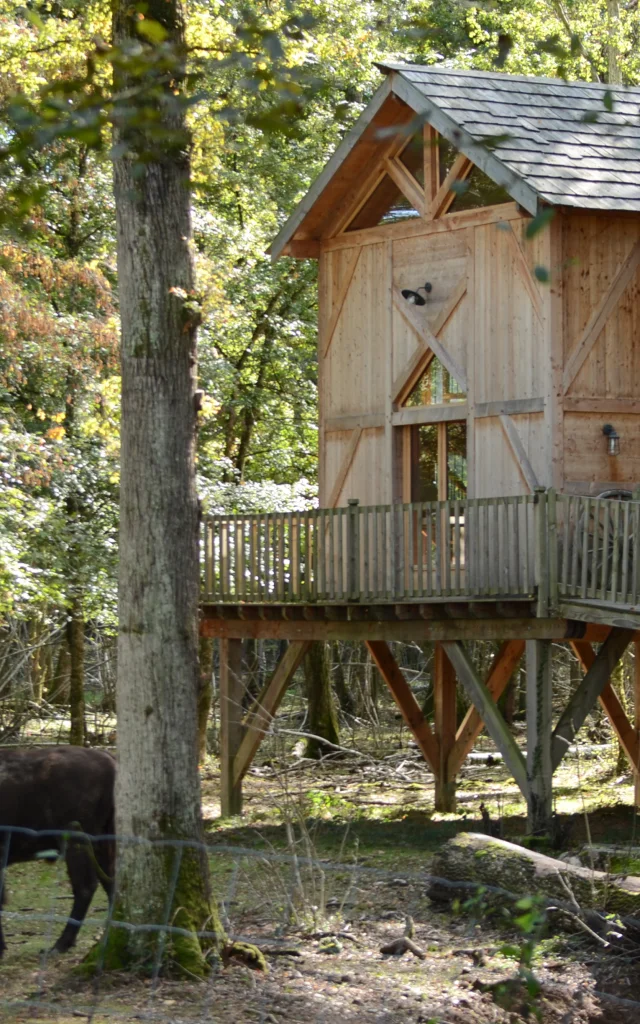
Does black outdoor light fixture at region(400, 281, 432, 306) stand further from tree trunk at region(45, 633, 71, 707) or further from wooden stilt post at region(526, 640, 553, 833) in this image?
tree trunk at region(45, 633, 71, 707)

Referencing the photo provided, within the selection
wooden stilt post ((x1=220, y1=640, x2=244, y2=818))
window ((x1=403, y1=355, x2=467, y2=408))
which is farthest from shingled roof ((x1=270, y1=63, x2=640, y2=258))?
wooden stilt post ((x1=220, y1=640, x2=244, y2=818))

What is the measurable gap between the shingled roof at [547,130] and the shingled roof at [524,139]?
0.01 metres

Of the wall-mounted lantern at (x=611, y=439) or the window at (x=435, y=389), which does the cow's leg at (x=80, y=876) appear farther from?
the window at (x=435, y=389)

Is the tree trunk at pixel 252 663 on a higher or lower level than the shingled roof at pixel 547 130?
lower

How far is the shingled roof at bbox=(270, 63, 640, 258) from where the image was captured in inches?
598

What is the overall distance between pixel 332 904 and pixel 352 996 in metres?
3.36

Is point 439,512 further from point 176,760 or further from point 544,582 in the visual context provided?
point 176,760

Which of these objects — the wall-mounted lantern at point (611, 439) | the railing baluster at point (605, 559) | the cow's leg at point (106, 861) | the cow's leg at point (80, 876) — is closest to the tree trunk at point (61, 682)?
the wall-mounted lantern at point (611, 439)

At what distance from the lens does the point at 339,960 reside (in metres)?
9.15

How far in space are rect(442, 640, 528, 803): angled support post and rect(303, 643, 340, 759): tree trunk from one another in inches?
346

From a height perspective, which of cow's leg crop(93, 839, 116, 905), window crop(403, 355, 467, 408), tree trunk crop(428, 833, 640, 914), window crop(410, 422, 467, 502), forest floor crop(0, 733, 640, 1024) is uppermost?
window crop(403, 355, 467, 408)

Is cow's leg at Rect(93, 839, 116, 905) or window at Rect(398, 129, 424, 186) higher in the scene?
window at Rect(398, 129, 424, 186)

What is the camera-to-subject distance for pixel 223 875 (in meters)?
13.5

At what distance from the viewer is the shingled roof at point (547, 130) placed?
15.3 m
